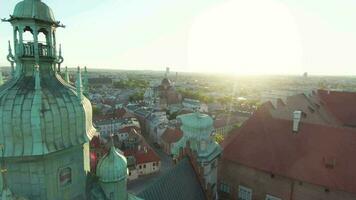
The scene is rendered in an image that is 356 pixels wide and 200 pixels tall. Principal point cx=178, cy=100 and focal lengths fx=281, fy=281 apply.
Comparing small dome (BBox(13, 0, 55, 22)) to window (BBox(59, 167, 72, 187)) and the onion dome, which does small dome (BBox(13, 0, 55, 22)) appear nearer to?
window (BBox(59, 167, 72, 187))

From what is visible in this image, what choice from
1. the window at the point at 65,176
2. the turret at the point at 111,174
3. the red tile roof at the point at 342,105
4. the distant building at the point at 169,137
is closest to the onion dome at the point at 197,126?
the turret at the point at 111,174

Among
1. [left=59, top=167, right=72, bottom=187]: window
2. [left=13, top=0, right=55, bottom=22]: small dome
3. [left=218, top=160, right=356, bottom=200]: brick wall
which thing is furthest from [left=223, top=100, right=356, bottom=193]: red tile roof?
[left=13, top=0, right=55, bottom=22]: small dome

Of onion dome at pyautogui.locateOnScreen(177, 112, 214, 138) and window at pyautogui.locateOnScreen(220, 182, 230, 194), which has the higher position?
onion dome at pyautogui.locateOnScreen(177, 112, 214, 138)

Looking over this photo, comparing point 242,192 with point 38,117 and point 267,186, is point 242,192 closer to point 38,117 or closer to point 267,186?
point 267,186

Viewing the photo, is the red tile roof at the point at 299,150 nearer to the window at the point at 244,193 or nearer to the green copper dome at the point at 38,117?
the window at the point at 244,193

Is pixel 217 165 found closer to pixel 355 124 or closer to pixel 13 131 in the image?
pixel 13 131

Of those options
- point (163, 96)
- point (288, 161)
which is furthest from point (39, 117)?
point (163, 96)
